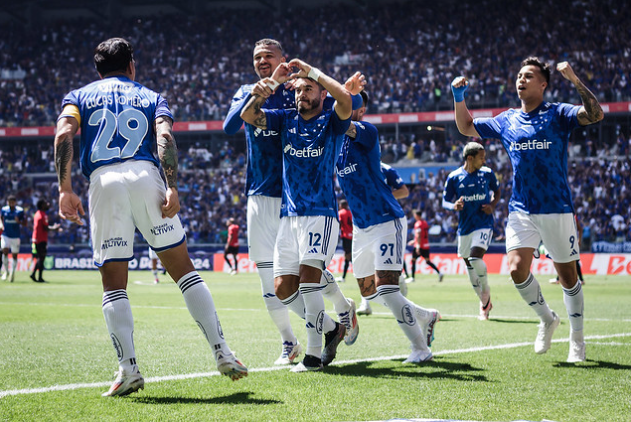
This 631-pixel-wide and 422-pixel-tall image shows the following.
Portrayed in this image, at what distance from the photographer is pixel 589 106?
6148mm

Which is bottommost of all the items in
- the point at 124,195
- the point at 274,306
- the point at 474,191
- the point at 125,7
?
the point at 274,306

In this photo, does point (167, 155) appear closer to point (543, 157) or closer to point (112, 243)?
point (112, 243)

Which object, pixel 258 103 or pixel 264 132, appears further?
pixel 264 132

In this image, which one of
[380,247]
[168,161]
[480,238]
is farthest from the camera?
[480,238]

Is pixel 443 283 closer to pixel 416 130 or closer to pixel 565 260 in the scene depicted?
pixel 565 260

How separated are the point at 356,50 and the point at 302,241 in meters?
39.5

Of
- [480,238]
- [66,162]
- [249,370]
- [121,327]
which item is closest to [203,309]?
[121,327]

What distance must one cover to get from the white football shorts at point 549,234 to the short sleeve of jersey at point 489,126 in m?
0.81

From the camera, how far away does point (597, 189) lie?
3450 centimetres

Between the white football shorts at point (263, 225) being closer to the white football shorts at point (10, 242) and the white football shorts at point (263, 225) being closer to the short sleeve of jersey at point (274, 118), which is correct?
the short sleeve of jersey at point (274, 118)

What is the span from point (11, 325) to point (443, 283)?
14387 millimetres

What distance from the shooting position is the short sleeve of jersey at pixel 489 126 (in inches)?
274

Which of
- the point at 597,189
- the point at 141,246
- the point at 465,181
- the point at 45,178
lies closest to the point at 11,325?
the point at 465,181

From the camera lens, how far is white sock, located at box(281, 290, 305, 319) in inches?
249
